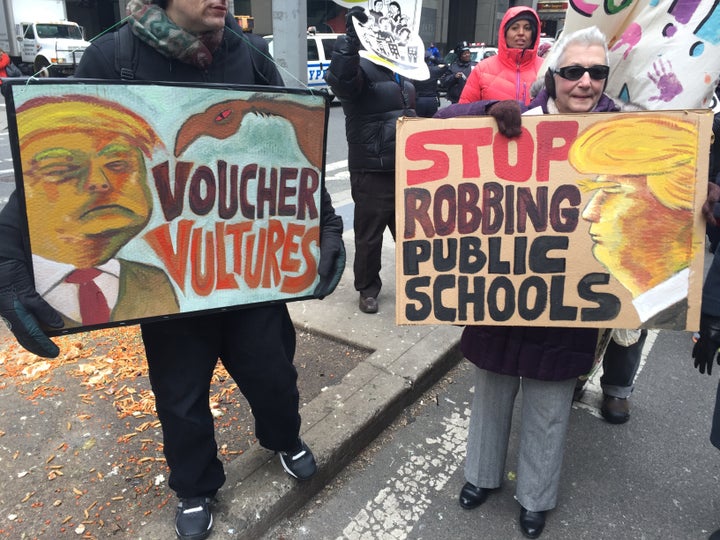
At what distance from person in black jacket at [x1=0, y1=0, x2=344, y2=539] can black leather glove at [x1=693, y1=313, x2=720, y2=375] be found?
4.25ft

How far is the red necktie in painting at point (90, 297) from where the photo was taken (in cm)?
162

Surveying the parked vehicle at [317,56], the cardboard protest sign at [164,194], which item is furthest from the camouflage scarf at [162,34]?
the parked vehicle at [317,56]

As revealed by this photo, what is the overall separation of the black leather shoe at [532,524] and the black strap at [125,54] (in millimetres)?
2089

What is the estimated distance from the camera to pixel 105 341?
136 inches

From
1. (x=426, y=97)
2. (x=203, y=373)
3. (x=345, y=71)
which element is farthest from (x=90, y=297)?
(x=426, y=97)

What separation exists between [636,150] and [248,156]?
1.22 m

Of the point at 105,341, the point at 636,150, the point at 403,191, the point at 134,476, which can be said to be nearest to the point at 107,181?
the point at 403,191

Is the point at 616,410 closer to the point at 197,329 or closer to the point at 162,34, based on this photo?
the point at 197,329

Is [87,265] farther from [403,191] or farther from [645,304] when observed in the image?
[645,304]

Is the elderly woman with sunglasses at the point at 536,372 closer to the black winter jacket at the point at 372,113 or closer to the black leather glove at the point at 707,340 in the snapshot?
the black leather glove at the point at 707,340

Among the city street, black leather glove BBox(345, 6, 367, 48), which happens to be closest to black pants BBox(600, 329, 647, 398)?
the city street

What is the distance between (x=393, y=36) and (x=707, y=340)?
256 cm

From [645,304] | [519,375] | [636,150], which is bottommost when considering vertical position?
[519,375]

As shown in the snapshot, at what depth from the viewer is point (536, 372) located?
2.02 metres
